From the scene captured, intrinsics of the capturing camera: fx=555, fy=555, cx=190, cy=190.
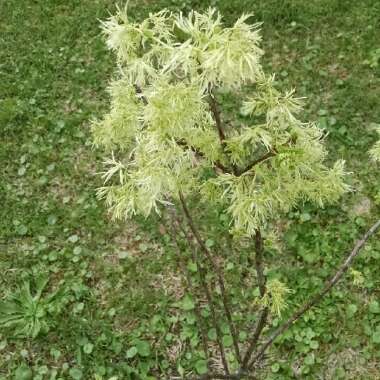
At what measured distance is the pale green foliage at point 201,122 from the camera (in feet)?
6.26

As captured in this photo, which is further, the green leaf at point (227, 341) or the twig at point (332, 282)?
the green leaf at point (227, 341)

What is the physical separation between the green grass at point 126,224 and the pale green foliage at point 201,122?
1896mm

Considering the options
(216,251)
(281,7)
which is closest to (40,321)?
(216,251)

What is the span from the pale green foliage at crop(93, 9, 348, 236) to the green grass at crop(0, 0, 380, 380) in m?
1.90

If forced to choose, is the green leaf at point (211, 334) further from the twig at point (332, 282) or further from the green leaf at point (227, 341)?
the twig at point (332, 282)

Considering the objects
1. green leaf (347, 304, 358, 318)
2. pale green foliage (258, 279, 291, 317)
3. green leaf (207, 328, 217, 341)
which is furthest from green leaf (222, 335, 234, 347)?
pale green foliage (258, 279, 291, 317)

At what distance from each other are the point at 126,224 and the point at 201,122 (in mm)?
3007

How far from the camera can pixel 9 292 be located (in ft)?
15.9

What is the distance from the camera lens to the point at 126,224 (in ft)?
17.1

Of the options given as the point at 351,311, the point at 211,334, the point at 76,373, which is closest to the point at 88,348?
the point at 76,373

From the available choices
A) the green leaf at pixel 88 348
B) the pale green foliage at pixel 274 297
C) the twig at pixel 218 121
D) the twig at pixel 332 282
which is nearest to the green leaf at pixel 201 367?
the green leaf at pixel 88 348

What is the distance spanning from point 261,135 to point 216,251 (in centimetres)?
280

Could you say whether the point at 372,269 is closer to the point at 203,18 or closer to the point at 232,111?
the point at 232,111

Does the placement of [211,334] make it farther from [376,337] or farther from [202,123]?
[202,123]
